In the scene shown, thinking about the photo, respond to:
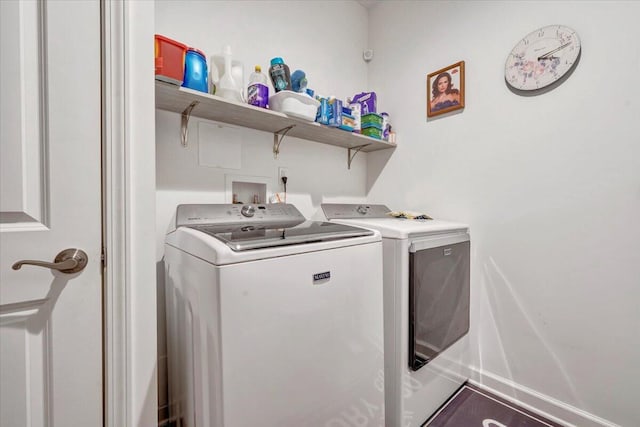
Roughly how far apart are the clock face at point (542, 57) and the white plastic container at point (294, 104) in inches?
46.0

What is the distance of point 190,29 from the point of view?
1.39 metres

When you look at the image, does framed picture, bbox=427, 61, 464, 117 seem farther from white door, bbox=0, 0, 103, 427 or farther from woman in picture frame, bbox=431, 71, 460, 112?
white door, bbox=0, 0, 103, 427

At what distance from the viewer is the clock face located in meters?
1.33

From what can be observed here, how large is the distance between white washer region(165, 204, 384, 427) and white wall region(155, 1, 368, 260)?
0.28m

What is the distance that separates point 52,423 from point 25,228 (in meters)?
0.56

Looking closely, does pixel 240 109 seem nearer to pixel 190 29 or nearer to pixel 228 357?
pixel 190 29

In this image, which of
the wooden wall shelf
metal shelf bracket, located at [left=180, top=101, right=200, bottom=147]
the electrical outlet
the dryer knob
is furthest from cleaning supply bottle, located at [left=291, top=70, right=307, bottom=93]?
the dryer knob

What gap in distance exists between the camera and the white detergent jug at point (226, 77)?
1.28 m

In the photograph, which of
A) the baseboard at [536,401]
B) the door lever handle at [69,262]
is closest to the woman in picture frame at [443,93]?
the baseboard at [536,401]

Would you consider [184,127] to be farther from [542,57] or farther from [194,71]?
[542,57]

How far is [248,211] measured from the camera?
4.57ft

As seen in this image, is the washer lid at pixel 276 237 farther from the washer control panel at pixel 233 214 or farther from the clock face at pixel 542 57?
the clock face at pixel 542 57

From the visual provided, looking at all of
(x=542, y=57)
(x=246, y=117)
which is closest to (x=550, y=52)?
(x=542, y=57)

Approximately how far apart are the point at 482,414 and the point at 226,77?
2.24m
